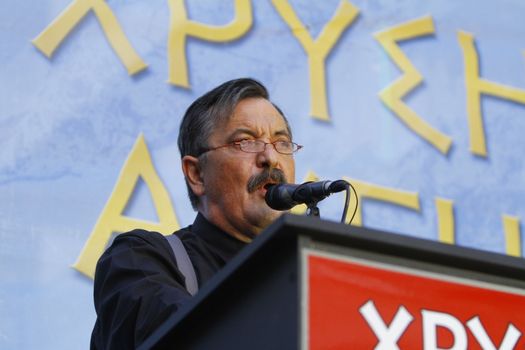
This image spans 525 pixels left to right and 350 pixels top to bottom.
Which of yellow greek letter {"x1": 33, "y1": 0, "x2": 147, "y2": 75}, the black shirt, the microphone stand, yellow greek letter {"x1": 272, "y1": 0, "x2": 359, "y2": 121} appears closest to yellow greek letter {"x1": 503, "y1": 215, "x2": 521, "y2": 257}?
yellow greek letter {"x1": 272, "y1": 0, "x2": 359, "y2": 121}

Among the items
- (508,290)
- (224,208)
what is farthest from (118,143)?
(508,290)

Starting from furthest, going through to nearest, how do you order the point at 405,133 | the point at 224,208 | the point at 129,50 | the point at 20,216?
the point at 405,133
the point at 129,50
the point at 20,216
the point at 224,208

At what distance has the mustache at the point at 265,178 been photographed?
2406 mm

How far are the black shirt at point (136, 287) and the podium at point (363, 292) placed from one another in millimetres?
397

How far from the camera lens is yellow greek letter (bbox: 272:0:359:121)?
361 centimetres

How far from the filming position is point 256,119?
252 cm

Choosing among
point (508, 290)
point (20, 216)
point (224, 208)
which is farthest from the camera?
point (20, 216)

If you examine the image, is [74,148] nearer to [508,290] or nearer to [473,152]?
[473,152]

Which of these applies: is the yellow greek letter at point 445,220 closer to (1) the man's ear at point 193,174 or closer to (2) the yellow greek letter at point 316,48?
(2) the yellow greek letter at point 316,48

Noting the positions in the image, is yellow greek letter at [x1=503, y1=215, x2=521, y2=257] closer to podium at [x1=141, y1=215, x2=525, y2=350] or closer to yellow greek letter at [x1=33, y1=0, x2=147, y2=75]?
yellow greek letter at [x1=33, y1=0, x2=147, y2=75]

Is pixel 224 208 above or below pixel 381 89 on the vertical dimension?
above

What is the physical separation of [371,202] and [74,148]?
0.99m

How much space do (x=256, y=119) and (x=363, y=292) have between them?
50.6 inches

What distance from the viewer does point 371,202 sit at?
355 cm
